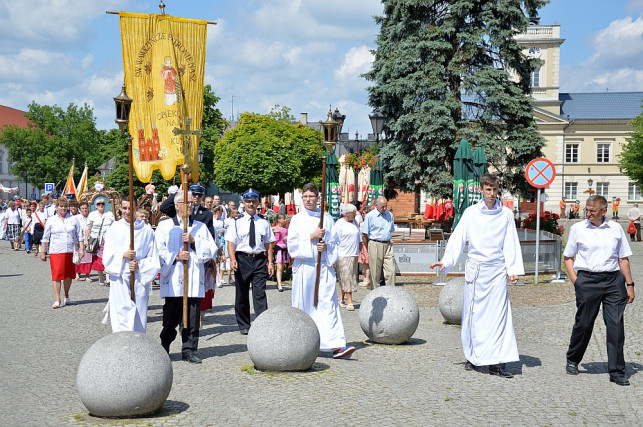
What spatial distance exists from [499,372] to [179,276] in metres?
3.53

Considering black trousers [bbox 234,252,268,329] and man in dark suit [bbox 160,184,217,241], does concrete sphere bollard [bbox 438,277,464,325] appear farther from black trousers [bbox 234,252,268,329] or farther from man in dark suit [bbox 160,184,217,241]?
man in dark suit [bbox 160,184,217,241]

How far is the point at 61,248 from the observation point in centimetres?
1348

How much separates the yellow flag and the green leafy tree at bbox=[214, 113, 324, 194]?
38582 millimetres

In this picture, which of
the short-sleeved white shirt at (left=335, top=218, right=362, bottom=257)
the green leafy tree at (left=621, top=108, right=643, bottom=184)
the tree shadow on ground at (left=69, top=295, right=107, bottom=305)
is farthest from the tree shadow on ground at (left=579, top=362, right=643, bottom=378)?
the green leafy tree at (left=621, top=108, right=643, bottom=184)

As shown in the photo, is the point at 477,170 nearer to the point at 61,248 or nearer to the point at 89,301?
the point at 89,301

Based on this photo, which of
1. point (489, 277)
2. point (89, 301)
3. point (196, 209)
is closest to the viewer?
point (489, 277)

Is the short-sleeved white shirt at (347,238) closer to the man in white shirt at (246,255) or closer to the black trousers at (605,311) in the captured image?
the man in white shirt at (246,255)

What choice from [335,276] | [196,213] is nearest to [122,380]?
[196,213]

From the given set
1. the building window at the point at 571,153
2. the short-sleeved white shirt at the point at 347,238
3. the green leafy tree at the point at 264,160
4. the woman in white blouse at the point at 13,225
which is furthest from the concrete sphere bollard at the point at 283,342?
the building window at the point at 571,153

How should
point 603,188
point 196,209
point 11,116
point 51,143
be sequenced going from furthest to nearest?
1. point 11,116
2. point 51,143
3. point 603,188
4. point 196,209

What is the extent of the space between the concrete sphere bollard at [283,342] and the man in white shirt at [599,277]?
2763mm

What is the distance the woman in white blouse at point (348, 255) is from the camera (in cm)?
1342

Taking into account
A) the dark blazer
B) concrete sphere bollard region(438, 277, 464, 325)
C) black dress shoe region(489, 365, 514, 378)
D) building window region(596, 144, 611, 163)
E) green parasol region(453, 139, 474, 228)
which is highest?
building window region(596, 144, 611, 163)

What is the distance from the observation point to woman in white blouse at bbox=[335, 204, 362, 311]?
44.0ft
